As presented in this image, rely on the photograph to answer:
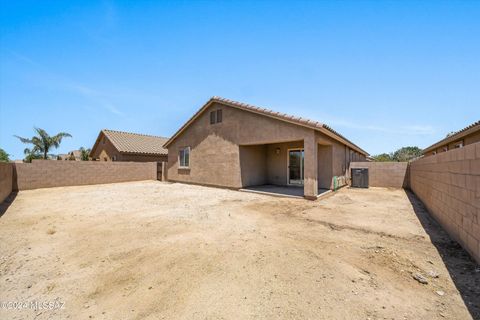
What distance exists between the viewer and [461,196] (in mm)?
3936

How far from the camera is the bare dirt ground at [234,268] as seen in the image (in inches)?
90.7

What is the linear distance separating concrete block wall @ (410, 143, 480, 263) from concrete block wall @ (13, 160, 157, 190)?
58.9ft

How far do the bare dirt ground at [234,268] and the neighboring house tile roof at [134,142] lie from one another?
15442mm

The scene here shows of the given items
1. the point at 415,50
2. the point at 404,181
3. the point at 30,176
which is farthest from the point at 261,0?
the point at 30,176

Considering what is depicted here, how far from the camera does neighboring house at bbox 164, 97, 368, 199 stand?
10.2 m

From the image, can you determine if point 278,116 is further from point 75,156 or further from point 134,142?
point 75,156

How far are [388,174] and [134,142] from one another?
911 inches

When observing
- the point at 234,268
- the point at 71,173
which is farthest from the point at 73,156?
the point at 234,268

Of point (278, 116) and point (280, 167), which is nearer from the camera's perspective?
point (278, 116)

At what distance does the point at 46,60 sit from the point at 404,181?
2143cm

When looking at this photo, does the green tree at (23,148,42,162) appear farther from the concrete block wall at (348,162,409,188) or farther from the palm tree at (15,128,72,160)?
the concrete block wall at (348,162,409,188)

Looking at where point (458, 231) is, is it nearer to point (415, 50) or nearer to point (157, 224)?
point (157, 224)

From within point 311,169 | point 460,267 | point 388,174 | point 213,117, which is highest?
point 213,117

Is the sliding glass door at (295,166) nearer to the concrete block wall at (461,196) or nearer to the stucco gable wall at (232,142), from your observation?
the stucco gable wall at (232,142)
